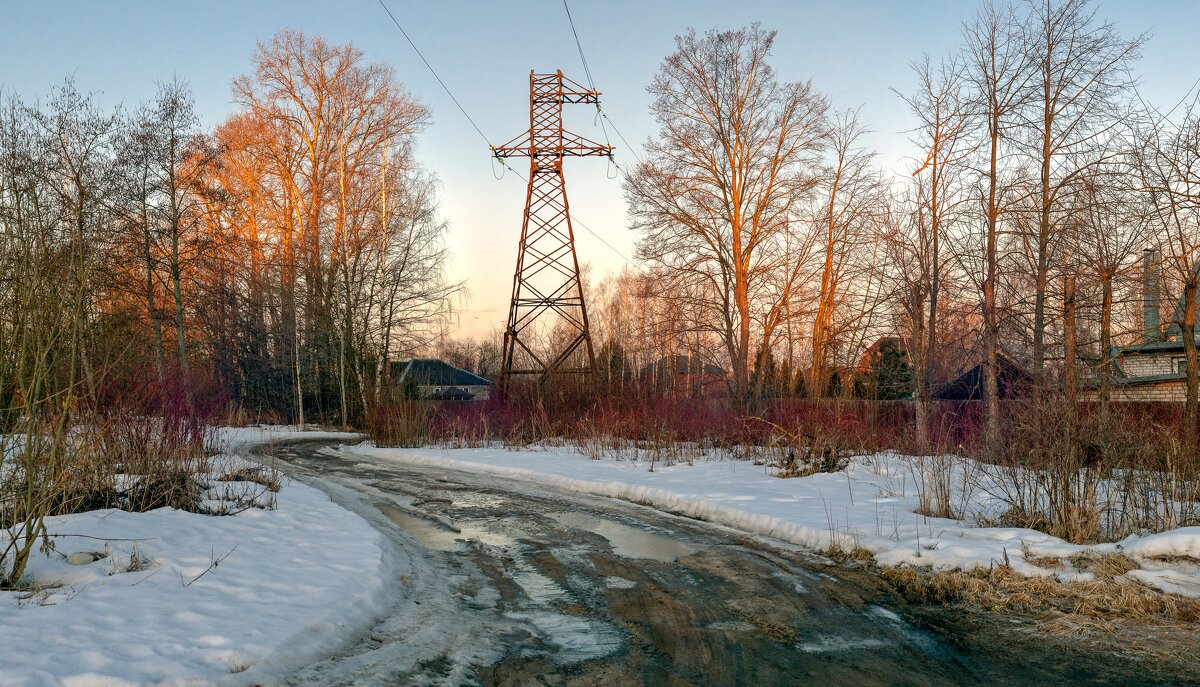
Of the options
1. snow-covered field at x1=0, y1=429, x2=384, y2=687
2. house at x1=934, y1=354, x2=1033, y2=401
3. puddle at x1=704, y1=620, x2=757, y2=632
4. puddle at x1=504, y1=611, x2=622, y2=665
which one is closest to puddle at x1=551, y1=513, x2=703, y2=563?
puddle at x1=704, y1=620, x2=757, y2=632

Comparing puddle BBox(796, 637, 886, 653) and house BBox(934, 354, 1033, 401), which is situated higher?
house BBox(934, 354, 1033, 401)

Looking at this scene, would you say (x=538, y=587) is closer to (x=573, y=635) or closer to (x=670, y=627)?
(x=573, y=635)

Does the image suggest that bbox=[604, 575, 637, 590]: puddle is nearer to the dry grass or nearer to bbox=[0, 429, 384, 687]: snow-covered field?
bbox=[0, 429, 384, 687]: snow-covered field

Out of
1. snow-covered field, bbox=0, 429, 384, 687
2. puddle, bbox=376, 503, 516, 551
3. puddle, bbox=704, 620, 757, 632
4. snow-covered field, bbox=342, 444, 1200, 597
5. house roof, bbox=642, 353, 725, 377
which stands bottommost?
puddle, bbox=704, 620, 757, 632

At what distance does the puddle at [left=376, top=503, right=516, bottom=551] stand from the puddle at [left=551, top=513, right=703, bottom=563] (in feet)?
3.18

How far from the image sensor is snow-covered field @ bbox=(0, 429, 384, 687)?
3934 millimetres

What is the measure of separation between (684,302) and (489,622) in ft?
59.4

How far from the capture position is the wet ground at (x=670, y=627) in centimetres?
426

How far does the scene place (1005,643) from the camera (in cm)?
486

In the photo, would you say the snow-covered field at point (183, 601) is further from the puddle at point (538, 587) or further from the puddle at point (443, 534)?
the puddle at point (538, 587)

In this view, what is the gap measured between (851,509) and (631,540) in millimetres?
Answer: 3035

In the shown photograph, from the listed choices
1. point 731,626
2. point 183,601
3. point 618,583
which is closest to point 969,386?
point 618,583

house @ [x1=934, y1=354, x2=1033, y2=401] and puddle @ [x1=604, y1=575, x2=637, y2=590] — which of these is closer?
puddle @ [x1=604, y1=575, x2=637, y2=590]

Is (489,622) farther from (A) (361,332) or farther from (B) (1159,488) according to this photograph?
(A) (361,332)
